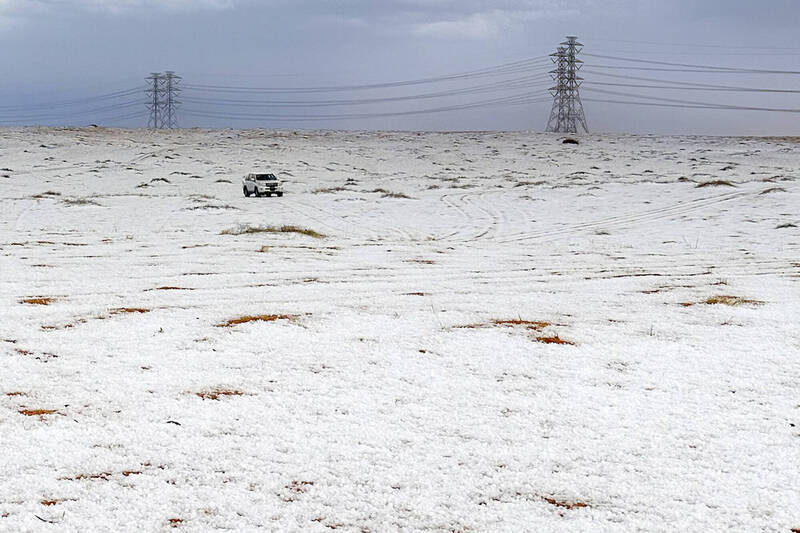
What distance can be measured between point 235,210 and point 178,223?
10.6 feet

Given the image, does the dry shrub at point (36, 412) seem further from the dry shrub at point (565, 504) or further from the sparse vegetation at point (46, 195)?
the sparse vegetation at point (46, 195)

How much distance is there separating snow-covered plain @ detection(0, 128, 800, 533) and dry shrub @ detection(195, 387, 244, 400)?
0.08 feet

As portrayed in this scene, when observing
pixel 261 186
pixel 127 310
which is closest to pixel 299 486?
pixel 127 310

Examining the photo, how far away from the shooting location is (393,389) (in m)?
5.36

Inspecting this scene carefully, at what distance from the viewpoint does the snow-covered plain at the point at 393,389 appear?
12.1 ft

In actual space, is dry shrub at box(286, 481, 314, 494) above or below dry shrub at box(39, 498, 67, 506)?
below

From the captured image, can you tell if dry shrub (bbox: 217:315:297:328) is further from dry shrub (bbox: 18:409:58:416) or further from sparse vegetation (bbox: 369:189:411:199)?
sparse vegetation (bbox: 369:189:411:199)

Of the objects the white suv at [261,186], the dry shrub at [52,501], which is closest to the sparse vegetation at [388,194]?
the white suv at [261,186]

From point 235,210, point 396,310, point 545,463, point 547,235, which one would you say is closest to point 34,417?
point 545,463

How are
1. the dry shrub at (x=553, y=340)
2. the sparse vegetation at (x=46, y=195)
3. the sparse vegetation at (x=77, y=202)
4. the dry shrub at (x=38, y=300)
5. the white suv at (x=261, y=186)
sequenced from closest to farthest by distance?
the dry shrub at (x=553, y=340)
the dry shrub at (x=38, y=300)
the sparse vegetation at (x=77, y=202)
the sparse vegetation at (x=46, y=195)
the white suv at (x=261, y=186)

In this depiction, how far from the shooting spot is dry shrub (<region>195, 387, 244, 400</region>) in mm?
5102

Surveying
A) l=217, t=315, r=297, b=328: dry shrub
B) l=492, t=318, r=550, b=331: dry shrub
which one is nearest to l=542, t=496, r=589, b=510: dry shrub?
l=492, t=318, r=550, b=331: dry shrub

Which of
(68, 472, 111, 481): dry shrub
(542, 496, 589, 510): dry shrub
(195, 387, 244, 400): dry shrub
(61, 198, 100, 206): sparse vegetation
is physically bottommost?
(542, 496, 589, 510): dry shrub

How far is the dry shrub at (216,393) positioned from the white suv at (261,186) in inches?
1041
